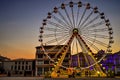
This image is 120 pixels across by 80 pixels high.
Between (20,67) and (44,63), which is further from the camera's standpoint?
(20,67)

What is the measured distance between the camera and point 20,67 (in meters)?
81.4

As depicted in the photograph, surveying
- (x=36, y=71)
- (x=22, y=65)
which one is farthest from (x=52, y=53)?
(x=22, y=65)

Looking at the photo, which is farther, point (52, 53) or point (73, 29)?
point (52, 53)

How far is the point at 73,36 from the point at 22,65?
45.6 m

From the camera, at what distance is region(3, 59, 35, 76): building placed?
79.9 m

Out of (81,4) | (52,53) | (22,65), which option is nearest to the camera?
(81,4)

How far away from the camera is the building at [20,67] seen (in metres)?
79.9

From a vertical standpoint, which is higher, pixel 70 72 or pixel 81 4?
pixel 81 4

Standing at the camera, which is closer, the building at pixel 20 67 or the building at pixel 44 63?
the building at pixel 44 63

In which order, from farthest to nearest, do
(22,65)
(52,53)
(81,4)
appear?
(22,65) < (52,53) < (81,4)

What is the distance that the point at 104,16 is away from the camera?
4194cm

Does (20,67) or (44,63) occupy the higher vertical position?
(44,63)

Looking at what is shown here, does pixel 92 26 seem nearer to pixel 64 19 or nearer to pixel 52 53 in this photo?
pixel 64 19

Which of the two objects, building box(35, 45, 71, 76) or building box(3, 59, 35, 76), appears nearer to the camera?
building box(35, 45, 71, 76)
